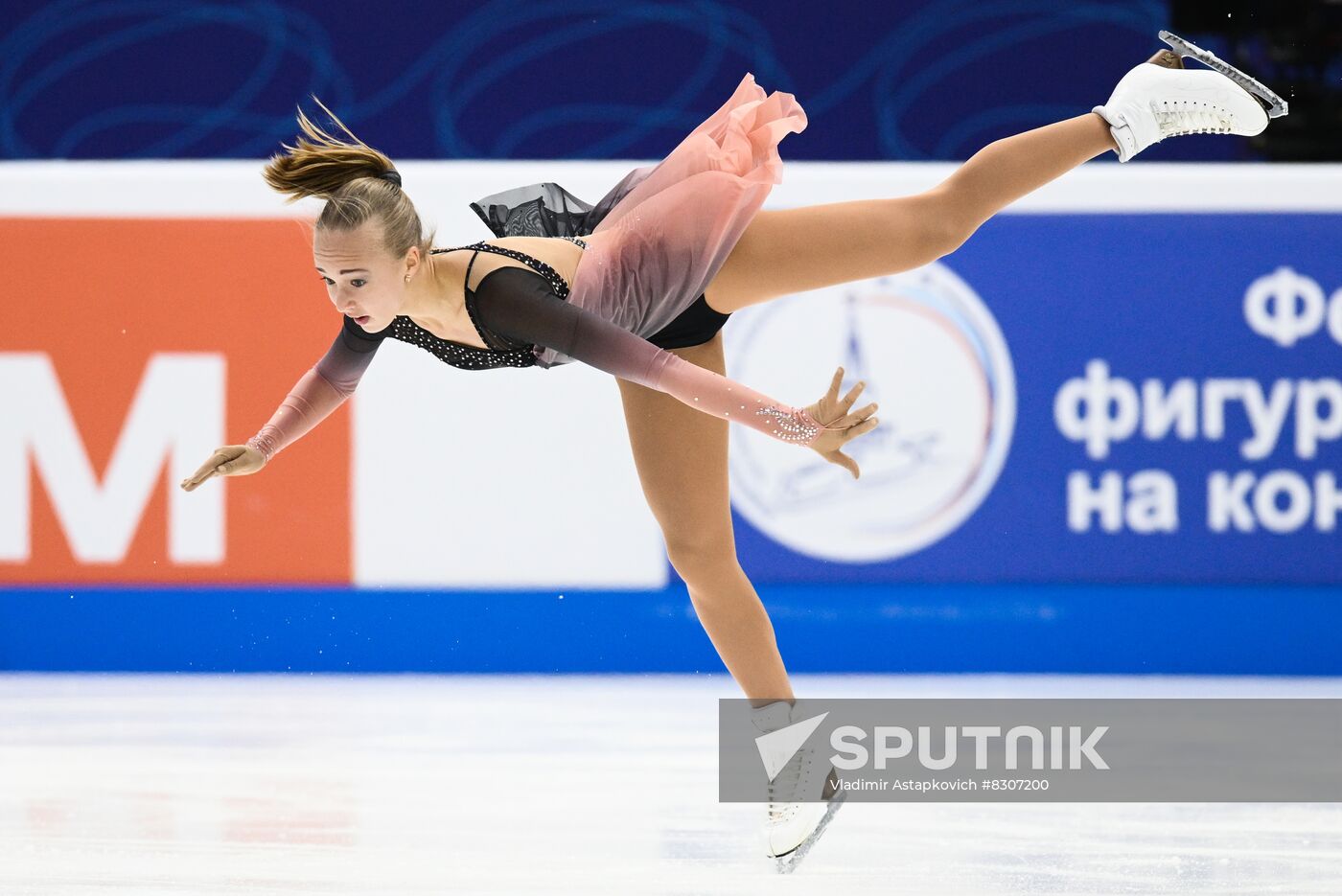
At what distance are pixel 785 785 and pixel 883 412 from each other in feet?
7.71

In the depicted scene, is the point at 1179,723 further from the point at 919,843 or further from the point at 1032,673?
the point at 919,843

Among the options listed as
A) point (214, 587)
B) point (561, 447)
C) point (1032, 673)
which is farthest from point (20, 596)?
point (1032, 673)

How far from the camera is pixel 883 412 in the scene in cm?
509

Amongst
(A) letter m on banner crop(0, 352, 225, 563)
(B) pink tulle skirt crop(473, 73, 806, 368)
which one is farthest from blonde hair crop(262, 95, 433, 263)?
(A) letter m on banner crop(0, 352, 225, 563)

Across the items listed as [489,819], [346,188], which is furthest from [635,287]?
[489,819]

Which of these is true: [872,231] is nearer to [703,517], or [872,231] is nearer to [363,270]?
[703,517]

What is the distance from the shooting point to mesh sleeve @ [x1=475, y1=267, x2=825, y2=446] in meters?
2.47

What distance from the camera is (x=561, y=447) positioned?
514cm

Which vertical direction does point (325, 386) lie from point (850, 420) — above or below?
above

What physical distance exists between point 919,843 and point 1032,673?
229cm

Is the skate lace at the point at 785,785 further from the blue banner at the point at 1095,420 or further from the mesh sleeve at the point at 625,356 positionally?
the blue banner at the point at 1095,420

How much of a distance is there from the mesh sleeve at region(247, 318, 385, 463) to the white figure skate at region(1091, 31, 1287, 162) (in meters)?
1.36

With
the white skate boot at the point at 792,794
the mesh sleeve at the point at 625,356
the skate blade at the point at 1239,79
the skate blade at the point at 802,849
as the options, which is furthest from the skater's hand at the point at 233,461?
the skate blade at the point at 1239,79

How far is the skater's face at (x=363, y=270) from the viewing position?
8.61ft
